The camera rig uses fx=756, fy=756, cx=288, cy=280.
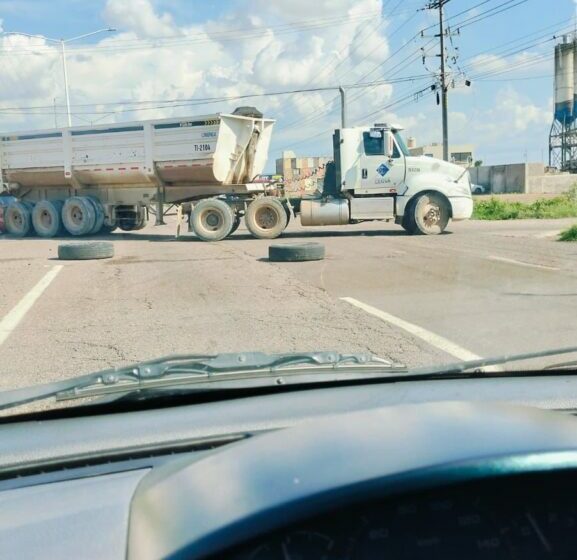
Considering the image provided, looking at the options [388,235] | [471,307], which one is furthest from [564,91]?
[471,307]

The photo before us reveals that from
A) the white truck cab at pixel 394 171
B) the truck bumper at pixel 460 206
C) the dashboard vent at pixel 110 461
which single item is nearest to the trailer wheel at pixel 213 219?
the white truck cab at pixel 394 171

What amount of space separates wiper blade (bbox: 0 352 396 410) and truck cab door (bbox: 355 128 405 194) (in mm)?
17386

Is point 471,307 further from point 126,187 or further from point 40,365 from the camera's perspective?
point 126,187

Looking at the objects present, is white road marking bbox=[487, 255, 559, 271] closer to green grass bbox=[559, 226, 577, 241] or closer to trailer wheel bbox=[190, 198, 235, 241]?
green grass bbox=[559, 226, 577, 241]

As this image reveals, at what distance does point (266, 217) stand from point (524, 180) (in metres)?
49.1

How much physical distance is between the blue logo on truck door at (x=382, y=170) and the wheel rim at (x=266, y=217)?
308cm

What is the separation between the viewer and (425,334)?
765 centimetres

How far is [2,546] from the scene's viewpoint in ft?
5.61

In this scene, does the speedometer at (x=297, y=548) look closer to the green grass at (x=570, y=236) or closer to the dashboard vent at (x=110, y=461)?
the dashboard vent at (x=110, y=461)

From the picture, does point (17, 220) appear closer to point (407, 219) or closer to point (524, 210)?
point (407, 219)

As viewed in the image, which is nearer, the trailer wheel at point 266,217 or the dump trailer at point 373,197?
the dump trailer at point 373,197

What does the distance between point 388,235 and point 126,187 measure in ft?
26.5

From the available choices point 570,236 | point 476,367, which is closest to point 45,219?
point 570,236

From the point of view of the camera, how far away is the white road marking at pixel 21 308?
829cm
